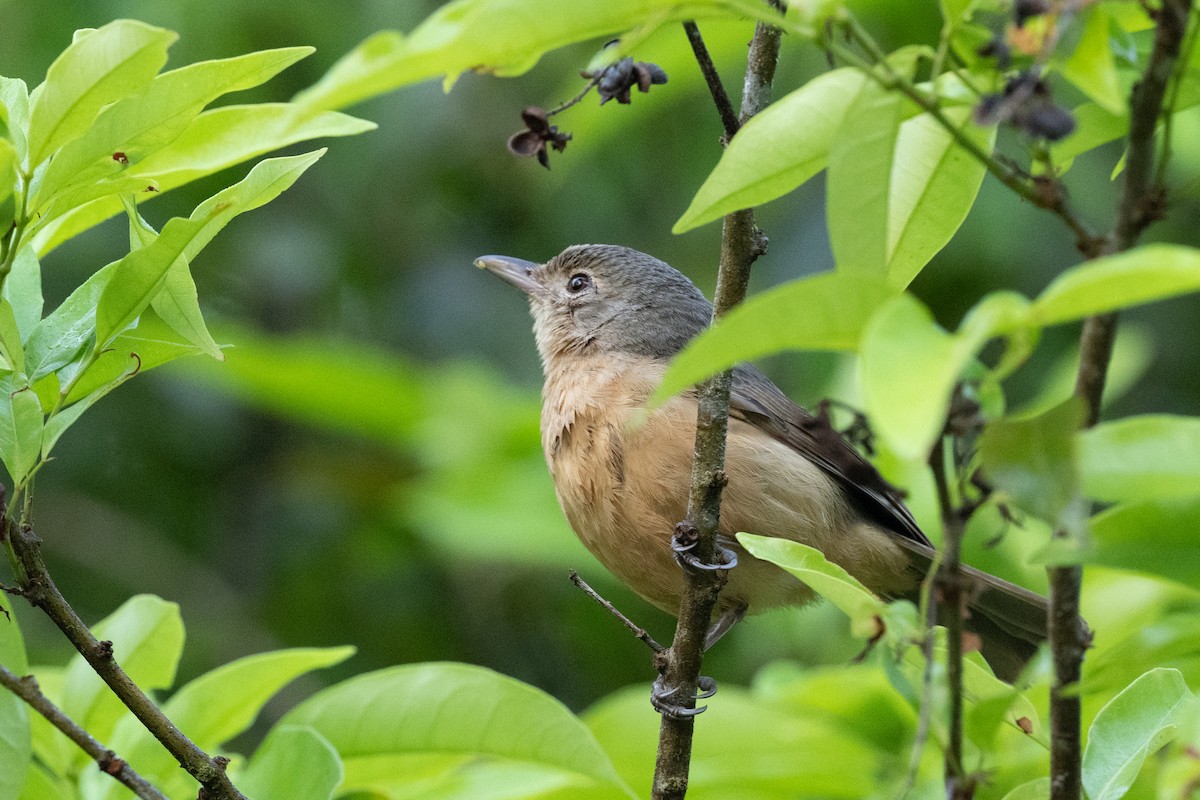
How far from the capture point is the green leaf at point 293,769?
231 cm

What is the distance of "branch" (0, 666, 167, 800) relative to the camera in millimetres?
2006

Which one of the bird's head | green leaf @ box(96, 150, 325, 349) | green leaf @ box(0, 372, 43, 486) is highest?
the bird's head

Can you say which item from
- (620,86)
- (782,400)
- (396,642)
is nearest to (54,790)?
(620,86)

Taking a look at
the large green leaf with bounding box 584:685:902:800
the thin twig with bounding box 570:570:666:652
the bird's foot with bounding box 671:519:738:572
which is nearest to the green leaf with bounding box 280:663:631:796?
the thin twig with bounding box 570:570:666:652

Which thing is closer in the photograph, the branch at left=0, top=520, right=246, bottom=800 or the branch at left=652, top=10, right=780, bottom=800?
the branch at left=0, top=520, right=246, bottom=800

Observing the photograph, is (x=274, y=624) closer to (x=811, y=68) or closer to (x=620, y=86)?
(x=811, y=68)

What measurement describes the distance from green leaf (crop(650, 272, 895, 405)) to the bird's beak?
143 inches

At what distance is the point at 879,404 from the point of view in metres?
1.20

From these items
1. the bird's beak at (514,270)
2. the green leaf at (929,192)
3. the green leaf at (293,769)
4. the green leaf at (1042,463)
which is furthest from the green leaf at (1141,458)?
the bird's beak at (514,270)

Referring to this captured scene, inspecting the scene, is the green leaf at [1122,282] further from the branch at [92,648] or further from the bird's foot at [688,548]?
the branch at [92,648]

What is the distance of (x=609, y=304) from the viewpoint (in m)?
4.76

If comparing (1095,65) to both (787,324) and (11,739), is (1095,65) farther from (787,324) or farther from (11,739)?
(11,739)

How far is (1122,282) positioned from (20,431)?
1.60 meters

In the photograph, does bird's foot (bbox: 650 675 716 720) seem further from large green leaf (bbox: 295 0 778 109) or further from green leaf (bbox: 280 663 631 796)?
large green leaf (bbox: 295 0 778 109)
